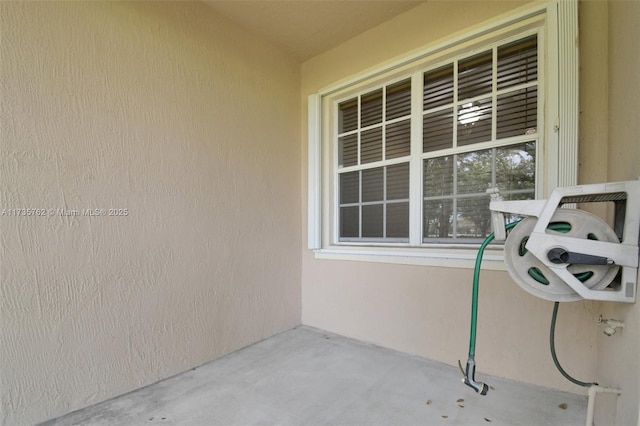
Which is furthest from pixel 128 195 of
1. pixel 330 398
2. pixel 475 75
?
pixel 475 75

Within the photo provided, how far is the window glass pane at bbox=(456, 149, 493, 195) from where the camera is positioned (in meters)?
2.16

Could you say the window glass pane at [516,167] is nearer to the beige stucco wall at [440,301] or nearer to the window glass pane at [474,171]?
the window glass pane at [474,171]

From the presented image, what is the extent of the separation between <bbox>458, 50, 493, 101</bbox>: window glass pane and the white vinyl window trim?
90 millimetres

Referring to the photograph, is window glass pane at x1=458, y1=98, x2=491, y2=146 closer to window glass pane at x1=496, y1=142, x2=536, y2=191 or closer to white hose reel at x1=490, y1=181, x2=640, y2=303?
window glass pane at x1=496, y1=142, x2=536, y2=191

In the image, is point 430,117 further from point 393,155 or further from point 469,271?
point 469,271

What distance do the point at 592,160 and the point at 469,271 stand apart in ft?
3.31

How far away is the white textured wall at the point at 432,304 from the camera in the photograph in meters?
1.84

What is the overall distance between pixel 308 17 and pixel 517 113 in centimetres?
186

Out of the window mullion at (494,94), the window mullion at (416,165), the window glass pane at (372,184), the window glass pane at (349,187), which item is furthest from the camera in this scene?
the window glass pane at (349,187)

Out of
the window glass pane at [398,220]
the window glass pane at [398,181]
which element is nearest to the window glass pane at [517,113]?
the window glass pane at [398,181]

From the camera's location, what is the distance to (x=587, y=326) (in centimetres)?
174

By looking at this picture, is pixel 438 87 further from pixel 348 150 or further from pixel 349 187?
pixel 349 187

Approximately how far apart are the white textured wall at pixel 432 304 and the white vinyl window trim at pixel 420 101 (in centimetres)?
10

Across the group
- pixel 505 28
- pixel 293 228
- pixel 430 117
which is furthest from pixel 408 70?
pixel 293 228
